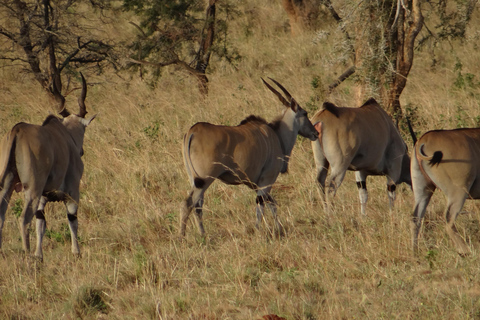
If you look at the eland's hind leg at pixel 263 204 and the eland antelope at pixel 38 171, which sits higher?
the eland antelope at pixel 38 171

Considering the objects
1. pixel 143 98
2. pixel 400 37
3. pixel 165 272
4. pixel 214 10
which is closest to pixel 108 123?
pixel 143 98

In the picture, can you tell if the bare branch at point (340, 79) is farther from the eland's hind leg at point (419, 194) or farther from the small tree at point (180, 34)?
the eland's hind leg at point (419, 194)

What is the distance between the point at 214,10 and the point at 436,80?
428cm

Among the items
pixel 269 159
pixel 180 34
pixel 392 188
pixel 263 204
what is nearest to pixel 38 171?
pixel 263 204

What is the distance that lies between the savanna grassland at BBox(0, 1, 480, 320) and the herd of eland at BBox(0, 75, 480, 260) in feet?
0.75

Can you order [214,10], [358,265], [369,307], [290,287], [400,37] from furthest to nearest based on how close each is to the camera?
1. [214,10]
2. [400,37]
3. [358,265]
4. [290,287]
5. [369,307]

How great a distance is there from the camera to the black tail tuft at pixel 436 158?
5020 millimetres

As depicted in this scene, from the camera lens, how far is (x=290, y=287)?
449 centimetres

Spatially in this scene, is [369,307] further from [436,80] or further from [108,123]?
[436,80]

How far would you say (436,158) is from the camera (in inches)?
198

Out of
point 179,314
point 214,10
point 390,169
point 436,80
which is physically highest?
point 214,10

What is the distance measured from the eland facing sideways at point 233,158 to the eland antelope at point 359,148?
8.7 inches

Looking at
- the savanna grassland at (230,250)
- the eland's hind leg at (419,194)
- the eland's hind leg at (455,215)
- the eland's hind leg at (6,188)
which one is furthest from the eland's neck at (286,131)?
the eland's hind leg at (6,188)

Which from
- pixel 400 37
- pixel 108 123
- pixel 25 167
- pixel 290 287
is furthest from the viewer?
pixel 108 123
